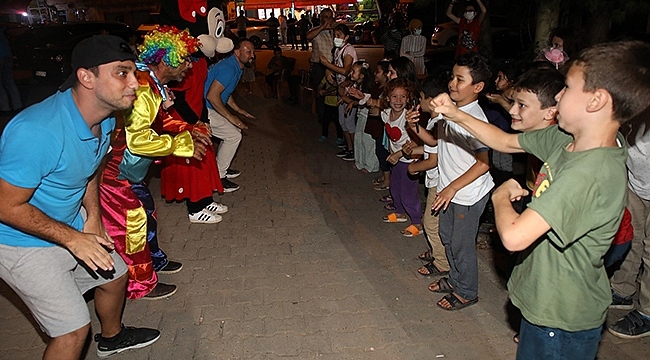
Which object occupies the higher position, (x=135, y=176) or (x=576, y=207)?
(x=576, y=207)

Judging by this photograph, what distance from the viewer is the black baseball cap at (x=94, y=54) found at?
2501 mm

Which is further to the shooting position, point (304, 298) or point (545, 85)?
point (304, 298)

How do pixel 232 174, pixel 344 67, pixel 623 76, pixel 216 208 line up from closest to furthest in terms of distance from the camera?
pixel 623 76, pixel 216 208, pixel 232 174, pixel 344 67

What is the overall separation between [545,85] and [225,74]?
387 cm

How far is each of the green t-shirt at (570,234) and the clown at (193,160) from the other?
3663mm

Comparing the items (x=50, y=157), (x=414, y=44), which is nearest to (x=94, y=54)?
(x=50, y=157)

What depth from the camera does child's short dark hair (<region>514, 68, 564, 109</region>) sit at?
2.67 m

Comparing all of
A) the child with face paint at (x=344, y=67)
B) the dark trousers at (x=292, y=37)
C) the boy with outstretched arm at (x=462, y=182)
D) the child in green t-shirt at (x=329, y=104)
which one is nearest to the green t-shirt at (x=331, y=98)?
the child in green t-shirt at (x=329, y=104)

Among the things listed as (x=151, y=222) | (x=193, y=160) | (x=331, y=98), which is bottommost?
(x=151, y=222)

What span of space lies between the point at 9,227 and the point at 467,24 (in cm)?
794

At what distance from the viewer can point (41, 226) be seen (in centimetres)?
232

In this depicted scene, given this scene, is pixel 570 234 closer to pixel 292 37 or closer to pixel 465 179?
pixel 465 179

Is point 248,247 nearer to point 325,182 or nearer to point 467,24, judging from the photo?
point 325,182

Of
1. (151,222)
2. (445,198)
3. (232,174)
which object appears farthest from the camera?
(232,174)
